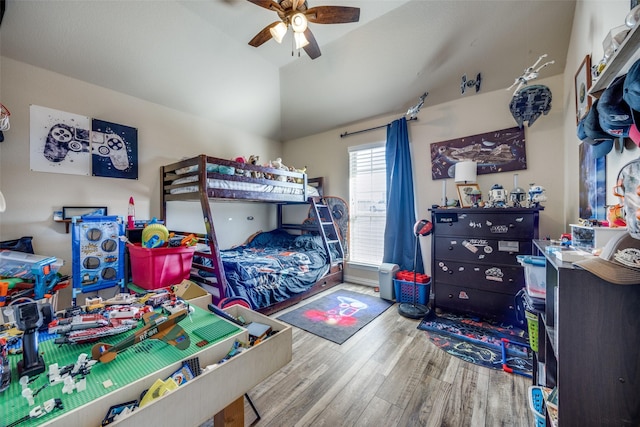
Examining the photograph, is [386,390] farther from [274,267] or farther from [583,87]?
[583,87]

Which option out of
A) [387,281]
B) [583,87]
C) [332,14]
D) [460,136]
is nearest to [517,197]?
[583,87]

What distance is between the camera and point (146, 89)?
2963 millimetres

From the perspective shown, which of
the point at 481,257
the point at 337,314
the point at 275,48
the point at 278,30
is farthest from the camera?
the point at 275,48

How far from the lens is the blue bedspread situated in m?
2.49

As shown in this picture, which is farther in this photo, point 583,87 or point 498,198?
point 498,198

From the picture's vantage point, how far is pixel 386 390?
5.38 feet

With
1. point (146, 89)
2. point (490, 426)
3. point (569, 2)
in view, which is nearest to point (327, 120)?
point (146, 89)

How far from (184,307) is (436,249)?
2.52 metres

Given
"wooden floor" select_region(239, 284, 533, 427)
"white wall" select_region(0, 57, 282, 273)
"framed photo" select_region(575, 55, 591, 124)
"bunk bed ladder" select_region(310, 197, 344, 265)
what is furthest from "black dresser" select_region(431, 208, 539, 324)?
"white wall" select_region(0, 57, 282, 273)

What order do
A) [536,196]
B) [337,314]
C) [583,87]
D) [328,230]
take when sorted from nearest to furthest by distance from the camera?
[583,87]
[536,196]
[337,314]
[328,230]

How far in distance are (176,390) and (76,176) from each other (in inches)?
122

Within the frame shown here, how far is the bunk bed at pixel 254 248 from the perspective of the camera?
2416 millimetres


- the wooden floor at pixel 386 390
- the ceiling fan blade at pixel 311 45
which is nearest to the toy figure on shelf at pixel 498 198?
the wooden floor at pixel 386 390

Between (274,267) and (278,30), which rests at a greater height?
(278,30)
